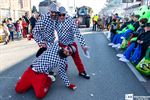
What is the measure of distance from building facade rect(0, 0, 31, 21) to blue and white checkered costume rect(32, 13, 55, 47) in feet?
76.4

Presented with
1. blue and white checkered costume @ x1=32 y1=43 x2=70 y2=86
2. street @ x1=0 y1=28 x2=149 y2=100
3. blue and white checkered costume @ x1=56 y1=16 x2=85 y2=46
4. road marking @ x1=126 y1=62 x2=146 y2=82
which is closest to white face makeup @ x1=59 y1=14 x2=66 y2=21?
blue and white checkered costume @ x1=56 y1=16 x2=85 y2=46

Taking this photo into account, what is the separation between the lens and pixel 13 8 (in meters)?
34.1

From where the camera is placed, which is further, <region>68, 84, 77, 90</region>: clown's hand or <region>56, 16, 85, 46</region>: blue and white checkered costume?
<region>56, 16, 85, 46</region>: blue and white checkered costume

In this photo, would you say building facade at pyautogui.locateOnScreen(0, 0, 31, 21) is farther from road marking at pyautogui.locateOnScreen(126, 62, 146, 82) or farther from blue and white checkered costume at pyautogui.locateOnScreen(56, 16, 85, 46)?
blue and white checkered costume at pyautogui.locateOnScreen(56, 16, 85, 46)

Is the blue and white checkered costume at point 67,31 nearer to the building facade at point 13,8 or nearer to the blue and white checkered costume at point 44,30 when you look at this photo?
the blue and white checkered costume at point 44,30

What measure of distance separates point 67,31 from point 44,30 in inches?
22.5

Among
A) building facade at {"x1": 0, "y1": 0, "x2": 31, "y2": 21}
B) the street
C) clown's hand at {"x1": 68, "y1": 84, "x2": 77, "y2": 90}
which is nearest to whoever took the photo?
the street

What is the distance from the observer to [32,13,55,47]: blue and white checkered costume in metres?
6.25

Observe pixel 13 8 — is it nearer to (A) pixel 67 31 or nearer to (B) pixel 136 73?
(B) pixel 136 73

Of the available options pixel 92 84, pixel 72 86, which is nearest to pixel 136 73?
pixel 92 84

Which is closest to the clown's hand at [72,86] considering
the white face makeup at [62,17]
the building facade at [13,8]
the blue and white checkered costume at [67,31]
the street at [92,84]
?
the street at [92,84]

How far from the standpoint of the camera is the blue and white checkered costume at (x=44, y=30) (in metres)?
6.25

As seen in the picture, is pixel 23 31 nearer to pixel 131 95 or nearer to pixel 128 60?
pixel 128 60

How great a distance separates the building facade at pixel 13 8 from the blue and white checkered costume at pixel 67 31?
76.5 ft
